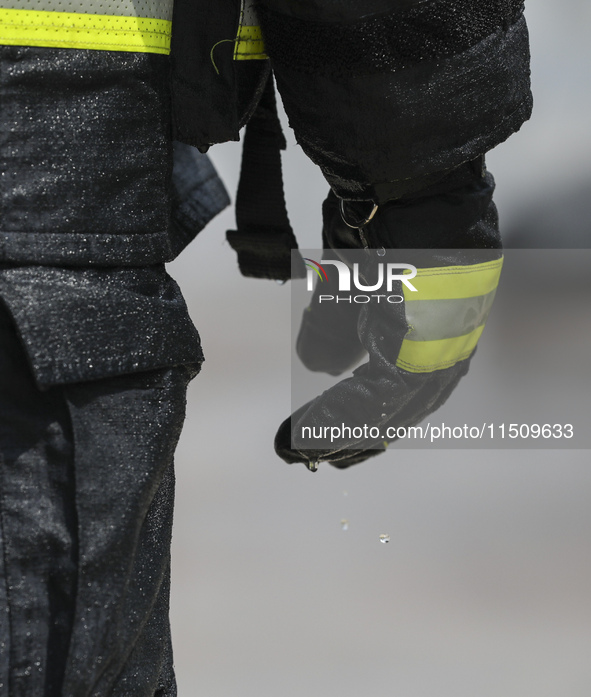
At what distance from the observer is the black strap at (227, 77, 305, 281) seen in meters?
0.83

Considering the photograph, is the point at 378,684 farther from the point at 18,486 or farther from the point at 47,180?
the point at 47,180

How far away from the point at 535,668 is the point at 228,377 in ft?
3.36

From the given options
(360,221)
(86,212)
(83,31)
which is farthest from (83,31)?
(360,221)

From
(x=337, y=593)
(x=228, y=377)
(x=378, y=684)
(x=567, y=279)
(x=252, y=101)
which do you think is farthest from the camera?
(x=567, y=279)

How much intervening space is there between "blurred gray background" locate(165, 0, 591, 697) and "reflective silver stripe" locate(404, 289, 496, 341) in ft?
2.17

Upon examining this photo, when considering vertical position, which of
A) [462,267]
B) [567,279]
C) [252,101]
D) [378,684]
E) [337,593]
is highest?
[567,279]

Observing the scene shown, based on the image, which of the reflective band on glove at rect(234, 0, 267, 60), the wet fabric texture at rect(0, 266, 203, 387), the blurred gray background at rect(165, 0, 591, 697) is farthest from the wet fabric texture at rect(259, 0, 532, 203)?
the blurred gray background at rect(165, 0, 591, 697)

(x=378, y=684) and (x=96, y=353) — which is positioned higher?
(x=96, y=353)

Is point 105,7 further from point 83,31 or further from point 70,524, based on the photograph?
point 70,524

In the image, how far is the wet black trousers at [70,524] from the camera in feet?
1.62

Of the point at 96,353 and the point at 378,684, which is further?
the point at 378,684

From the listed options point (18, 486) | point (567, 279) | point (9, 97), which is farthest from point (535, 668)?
point (567, 279)

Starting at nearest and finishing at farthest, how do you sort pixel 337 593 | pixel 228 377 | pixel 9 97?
pixel 9 97 < pixel 337 593 < pixel 228 377

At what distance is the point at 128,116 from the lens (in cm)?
53
